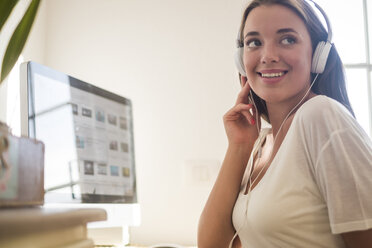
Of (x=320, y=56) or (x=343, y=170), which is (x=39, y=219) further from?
(x=320, y=56)

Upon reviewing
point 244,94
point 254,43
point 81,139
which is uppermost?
point 254,43

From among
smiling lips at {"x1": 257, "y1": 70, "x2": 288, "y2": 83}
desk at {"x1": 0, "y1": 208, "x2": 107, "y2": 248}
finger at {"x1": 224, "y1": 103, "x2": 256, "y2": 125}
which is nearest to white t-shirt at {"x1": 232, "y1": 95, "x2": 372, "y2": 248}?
smiling lips at {"x1": 257, "y1": 70, "x2": 288, "y2": 83}

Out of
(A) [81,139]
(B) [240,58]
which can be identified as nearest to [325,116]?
(B) [240,58]

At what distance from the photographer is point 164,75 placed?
6.79 ft

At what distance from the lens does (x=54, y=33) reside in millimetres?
2145

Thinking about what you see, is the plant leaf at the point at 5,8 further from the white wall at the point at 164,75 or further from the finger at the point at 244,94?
the white wall at the point at 164,75

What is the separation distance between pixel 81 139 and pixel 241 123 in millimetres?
469

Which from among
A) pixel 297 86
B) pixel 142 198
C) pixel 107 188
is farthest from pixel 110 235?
pixel 297 86

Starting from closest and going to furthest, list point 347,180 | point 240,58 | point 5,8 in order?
point 5,8 → point 347,180 → point 240,58

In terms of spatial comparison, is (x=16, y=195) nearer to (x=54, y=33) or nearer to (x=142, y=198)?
(x=142, y=198)

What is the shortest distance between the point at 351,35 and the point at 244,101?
117 centimetres

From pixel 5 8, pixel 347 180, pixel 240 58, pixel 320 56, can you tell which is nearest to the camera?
pixel 5 8

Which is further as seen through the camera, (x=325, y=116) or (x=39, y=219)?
(x=325, y=116)

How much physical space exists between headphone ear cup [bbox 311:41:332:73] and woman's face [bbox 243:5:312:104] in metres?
0.01
